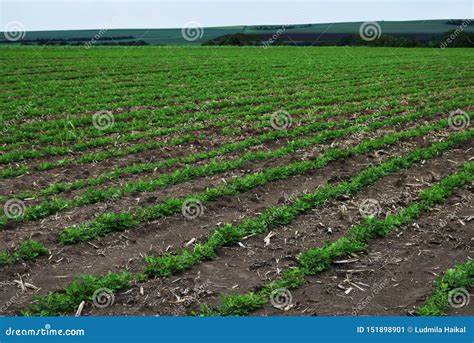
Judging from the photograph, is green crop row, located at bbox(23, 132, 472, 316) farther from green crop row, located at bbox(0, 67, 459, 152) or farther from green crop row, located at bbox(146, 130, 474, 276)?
green crop row, located at bbox(0, 67, 459, 152)

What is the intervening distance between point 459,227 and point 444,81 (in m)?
18.3

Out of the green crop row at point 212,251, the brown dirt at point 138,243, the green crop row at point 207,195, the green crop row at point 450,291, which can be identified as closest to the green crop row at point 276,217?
the green crop row at point 212,251

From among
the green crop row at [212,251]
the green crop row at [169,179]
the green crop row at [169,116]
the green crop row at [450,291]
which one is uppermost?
the green crop row at [169,116]

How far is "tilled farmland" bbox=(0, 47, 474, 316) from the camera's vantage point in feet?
19.6

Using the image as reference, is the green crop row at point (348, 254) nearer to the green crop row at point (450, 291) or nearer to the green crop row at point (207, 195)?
the green crop row at point (450, 291)

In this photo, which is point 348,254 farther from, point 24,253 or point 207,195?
point 24,253

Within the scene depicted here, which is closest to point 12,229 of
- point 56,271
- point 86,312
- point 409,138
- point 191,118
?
point 56,271

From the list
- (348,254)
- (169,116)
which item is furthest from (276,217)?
(169,116)

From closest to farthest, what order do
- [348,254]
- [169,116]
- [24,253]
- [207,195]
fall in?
[24,253], [348,254], [207,195], [169,116]

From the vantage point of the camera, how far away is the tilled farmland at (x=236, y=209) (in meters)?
5.97

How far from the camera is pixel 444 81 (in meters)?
24.1

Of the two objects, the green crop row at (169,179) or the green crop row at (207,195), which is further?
the green crop row at (169,179)

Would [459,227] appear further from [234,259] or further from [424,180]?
[234,259]

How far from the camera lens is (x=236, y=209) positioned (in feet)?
27.4
